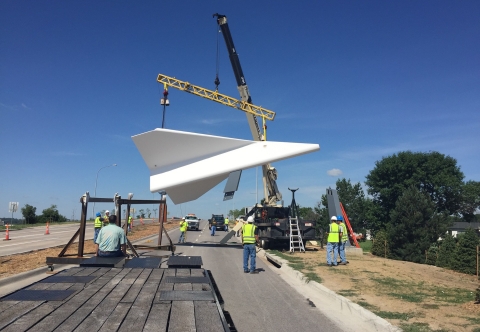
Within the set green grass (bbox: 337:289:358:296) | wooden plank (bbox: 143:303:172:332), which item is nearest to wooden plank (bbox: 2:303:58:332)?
wooden plank (bbox: 143:303:172:332)

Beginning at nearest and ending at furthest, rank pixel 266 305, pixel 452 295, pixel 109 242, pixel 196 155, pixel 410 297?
pixel 109 242 < pixel 266 305 < pixel 410 297 < pixel 452 295 < pixel 196 155

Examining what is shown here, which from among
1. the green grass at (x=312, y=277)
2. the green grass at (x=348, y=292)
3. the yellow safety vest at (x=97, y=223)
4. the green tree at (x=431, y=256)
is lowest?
the green tree at (x=431, y=256)

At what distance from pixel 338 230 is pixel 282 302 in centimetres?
610

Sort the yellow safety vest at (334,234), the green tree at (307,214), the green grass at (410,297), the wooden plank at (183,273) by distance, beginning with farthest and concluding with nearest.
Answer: the green tree at (307,214), the yellow safety vest at (334,234), the green grass at (410,297), the wooden plank at (183,273)

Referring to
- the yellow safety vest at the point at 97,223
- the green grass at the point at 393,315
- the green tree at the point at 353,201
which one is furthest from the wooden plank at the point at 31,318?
the green tree at the point at 353,201

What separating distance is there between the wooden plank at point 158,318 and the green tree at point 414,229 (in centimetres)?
2168

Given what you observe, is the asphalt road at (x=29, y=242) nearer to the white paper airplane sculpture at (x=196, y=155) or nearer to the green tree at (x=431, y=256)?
the white paper airplane sculpture at (x=196, y=155)

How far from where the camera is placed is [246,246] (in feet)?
39.4

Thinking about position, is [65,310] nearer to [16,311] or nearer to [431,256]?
[16,311]

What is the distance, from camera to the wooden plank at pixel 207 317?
273 cm

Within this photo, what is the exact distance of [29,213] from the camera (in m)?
55.6

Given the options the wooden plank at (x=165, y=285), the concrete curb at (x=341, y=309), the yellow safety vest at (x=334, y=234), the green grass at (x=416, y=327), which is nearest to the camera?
the wooden plank at (x=165, y=285)

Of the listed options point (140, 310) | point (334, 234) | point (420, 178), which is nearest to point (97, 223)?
point (334, 234)

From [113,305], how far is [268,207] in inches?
660
